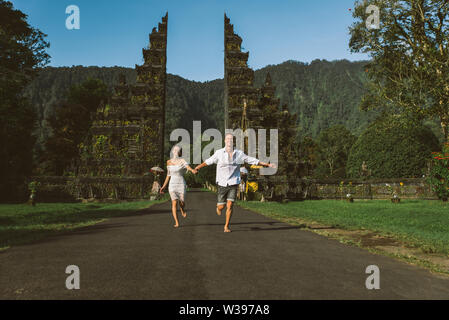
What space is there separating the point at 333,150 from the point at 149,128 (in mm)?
54582

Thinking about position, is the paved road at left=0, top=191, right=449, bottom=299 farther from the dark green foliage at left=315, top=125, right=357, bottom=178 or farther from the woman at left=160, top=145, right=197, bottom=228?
the dark green foliage at left=315, top=125, right=357, bottom=178

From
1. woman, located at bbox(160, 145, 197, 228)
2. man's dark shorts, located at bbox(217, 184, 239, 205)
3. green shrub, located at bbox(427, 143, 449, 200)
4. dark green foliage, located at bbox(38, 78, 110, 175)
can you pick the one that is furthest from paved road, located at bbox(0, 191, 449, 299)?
dark green foliage, located at bbox(38, 78, 110, 175)

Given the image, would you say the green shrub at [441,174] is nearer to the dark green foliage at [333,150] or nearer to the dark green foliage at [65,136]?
the dark green foliage at [65,136]

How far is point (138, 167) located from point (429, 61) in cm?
2222

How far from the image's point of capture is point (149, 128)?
33875 millimetres

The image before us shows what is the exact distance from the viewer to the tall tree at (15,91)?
13.4m

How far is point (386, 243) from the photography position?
25.7 ft

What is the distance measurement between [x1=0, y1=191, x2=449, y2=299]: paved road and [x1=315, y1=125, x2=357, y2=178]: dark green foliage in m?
72.9

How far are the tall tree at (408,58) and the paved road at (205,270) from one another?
1943cm

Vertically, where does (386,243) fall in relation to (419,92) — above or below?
below

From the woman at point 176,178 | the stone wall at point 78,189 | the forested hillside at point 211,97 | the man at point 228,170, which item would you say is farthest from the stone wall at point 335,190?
the forested hillside at point 211,97

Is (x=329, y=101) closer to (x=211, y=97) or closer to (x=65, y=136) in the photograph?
(x=211, y=97)

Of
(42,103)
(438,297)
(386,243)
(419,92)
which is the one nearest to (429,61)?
(419,92)
